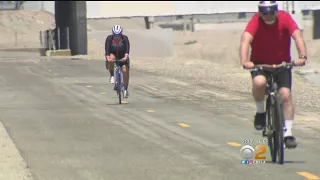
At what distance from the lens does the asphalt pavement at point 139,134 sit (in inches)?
370

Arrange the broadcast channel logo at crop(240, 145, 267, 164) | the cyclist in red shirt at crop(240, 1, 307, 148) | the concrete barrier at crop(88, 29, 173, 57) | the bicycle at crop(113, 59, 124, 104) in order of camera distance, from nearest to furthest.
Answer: the cyclist in red shirt at crop(240, 1, 307, 148) → the broadcast channel logo at crop(240, 145, 267, 164) → the bicycle at crop(113, 59, 124, 104) → the concrete barrier at crop(88, 29, 173, 57)

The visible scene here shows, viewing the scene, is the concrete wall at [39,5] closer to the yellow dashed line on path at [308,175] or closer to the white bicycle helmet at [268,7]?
the white bicycle helmet at [268,7]

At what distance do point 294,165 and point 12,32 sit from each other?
62739 mm

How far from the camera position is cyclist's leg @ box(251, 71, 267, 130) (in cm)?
934

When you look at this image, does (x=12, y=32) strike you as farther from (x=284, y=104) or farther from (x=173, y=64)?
(x=284, y=104)

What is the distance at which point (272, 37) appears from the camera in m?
9.29

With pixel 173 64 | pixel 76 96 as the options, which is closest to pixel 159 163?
pixel 76 96

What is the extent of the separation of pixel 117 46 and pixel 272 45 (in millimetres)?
9146

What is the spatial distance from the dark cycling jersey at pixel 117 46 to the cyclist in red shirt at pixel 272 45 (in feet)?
29.1

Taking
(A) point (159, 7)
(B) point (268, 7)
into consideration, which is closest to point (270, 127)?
(B) point (268, 7)

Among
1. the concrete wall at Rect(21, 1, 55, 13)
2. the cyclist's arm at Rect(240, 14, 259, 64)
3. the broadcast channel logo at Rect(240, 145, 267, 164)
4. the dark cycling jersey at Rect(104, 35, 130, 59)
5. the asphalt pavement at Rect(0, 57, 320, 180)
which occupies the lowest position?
the asphalt pavement at Rect(0, 57, 320, 180)

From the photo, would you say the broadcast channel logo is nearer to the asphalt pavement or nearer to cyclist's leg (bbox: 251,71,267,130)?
the asphalt pavement

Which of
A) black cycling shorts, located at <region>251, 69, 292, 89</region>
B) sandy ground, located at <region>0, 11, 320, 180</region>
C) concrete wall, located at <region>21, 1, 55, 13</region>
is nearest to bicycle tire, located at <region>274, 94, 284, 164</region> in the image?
black cycling shorts, located at <region>251, 69, 292, 89</region>

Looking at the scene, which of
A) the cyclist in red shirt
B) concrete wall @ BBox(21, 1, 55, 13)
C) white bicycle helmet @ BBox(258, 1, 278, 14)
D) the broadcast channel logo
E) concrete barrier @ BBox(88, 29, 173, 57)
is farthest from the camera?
concrete wall @ BBox(21, 1, 55, 13)
